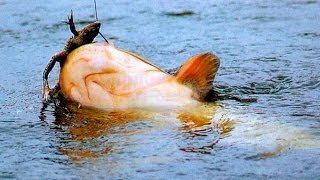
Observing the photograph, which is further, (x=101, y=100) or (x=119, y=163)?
(x=101, y=100)

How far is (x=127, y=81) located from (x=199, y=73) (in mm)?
377

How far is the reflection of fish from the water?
0.26 ft

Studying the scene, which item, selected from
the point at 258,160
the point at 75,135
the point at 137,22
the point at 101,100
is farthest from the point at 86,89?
the point at 137,22

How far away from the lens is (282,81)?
5.03 metres

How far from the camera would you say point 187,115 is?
163 inches

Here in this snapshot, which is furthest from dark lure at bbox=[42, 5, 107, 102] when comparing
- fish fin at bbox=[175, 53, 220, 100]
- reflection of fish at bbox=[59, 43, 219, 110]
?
fish fin at bbox=[175, 53, 220, 100]

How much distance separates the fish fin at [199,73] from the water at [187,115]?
113mm

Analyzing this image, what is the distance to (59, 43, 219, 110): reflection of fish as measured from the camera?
4.24 metres

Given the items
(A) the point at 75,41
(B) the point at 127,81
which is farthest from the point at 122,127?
(A) the point at 75,41

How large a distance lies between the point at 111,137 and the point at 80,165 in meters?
0.41

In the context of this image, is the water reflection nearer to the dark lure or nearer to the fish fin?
the fish fin

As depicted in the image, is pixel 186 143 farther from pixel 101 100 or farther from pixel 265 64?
pixel 265 64

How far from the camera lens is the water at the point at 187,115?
11.5ft

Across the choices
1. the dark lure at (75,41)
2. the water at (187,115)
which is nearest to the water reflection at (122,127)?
the water at (187,115)
